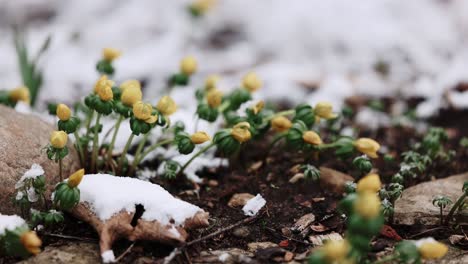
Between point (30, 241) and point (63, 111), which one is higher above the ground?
point (63, 111)

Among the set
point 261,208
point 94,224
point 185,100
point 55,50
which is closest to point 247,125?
point 261,208

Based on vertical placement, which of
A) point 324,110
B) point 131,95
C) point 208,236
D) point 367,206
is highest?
point 367,206

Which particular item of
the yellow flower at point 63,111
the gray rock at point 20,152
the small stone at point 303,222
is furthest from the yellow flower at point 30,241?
the small stone at point 303,222

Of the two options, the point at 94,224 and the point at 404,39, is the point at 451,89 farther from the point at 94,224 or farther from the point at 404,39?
the point at 94,224

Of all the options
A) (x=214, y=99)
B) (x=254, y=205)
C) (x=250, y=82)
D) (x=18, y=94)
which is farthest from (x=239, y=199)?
(x=18, y=94)

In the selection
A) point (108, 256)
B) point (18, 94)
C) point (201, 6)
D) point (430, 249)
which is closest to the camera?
point (430, 249)

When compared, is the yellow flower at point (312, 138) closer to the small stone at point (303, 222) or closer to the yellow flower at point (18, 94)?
the small stone at point (303, 222)

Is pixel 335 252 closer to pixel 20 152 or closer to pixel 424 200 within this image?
pixel 424 200
